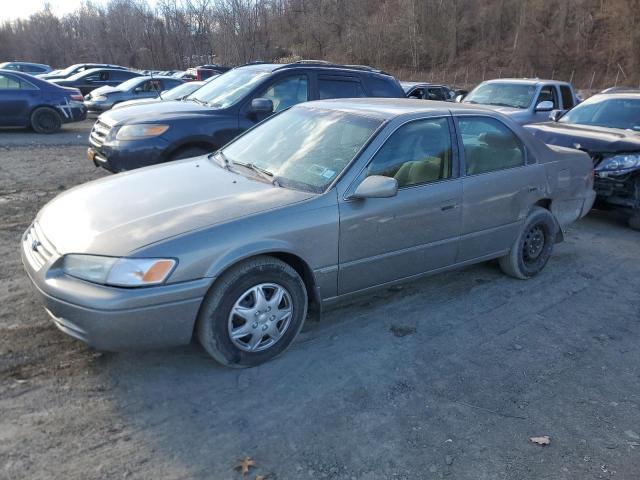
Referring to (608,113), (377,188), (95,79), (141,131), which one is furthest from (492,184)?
(95,79)

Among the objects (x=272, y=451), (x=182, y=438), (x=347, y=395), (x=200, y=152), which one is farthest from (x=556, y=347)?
(x=200, y=152)

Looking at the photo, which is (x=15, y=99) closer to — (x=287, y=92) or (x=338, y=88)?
(x=287, y=92)

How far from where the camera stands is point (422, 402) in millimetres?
3236

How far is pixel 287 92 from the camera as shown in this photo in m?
7.44

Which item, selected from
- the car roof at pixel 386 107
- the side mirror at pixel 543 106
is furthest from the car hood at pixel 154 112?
the side mirror at pixel 543 106

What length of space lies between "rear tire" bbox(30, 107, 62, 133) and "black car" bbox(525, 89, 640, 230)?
447 inches

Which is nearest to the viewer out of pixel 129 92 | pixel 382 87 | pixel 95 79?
pixel 382 87

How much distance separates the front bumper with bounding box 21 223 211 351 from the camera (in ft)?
9.68

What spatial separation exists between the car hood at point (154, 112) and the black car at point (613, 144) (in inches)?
193

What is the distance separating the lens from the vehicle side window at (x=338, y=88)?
762 centimetres

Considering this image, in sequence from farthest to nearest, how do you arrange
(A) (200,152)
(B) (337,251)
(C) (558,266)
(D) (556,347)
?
(A) (200,152) → (C) (558,266) → (D) (556,347) → (B) (337,251)

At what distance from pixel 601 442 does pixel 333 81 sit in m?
6.00

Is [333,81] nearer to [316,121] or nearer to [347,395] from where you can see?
[316,121]

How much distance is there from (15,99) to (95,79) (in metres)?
7.72
